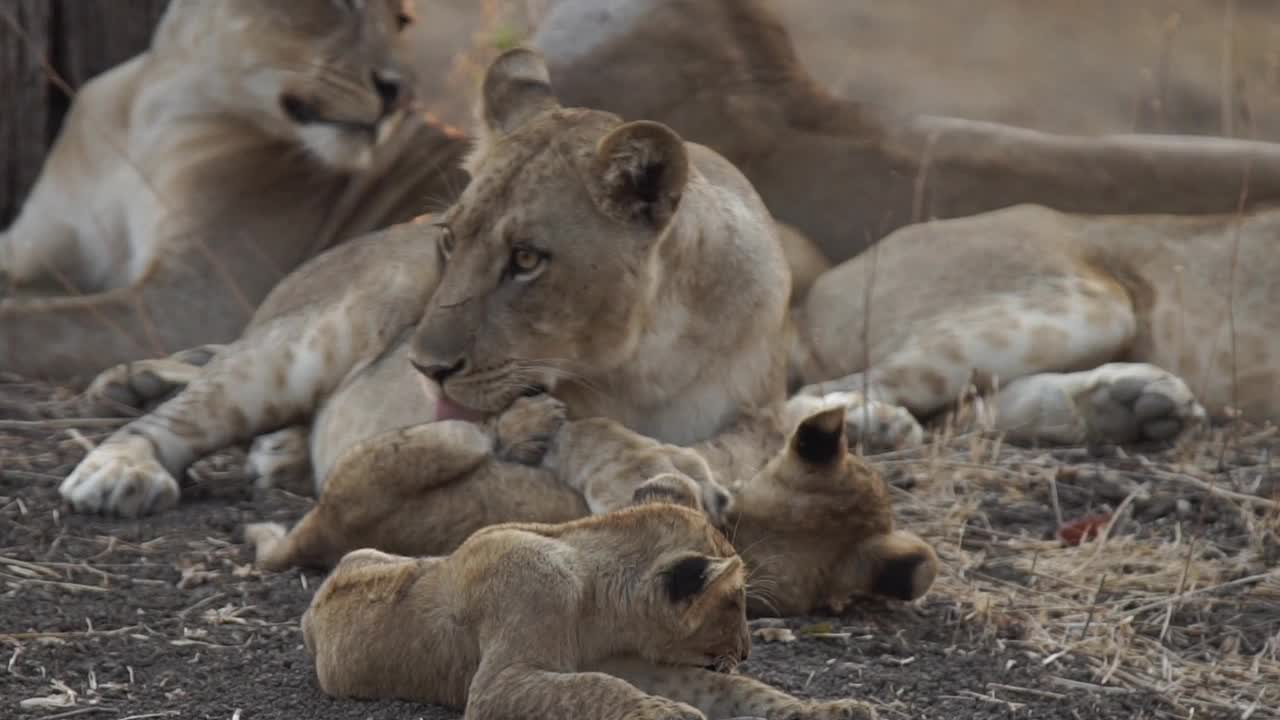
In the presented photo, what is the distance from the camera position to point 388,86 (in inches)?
222

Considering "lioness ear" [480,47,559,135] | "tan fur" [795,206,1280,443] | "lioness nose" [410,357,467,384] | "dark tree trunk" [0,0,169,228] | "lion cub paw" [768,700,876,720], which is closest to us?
"lion cub paw" [768,700,876,720]

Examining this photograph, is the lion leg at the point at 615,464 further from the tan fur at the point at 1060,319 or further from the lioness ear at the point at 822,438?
the tan fur at the point at 1060,319

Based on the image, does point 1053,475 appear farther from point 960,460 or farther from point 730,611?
point 730,611

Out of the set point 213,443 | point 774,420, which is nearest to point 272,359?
point 213,443

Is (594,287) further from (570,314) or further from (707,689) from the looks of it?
(707,689)

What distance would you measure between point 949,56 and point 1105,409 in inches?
292

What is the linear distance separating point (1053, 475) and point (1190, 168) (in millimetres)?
1667

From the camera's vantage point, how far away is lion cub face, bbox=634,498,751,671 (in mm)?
2383

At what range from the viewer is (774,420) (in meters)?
3.78

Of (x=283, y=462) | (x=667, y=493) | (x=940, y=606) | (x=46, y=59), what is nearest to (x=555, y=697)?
(x=667, y=493)

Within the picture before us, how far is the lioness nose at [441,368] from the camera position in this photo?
344 centimetres

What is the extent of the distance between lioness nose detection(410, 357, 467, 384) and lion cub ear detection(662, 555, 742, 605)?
112cm

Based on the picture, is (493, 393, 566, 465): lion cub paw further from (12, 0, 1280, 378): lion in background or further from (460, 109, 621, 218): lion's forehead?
(12, 0, 1280, 378): lion in background

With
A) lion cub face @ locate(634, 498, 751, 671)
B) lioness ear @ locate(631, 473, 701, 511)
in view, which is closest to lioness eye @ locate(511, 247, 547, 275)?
lioness ear @ locate(631, 473, 701, 511)
